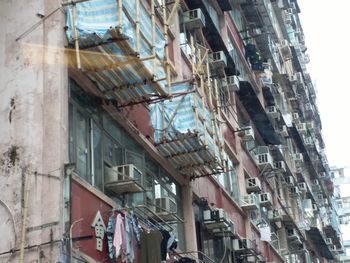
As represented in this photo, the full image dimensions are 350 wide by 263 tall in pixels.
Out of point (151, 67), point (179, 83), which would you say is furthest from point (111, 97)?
point (179, 83)

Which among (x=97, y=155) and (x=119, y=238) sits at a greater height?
(x=97, y=155)

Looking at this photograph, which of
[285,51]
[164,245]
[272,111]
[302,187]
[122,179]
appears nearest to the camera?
[122,179]

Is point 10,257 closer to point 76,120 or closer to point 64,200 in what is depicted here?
point 64,200

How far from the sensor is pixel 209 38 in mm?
22844

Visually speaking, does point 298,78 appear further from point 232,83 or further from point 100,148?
point 100,148

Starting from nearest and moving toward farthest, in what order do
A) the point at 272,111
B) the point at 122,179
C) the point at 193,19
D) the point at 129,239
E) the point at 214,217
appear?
the point at 129,239, the point at 122,179, the point at 214,217, the point at 193,19, the point at 272,111

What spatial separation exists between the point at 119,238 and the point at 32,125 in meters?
2.50

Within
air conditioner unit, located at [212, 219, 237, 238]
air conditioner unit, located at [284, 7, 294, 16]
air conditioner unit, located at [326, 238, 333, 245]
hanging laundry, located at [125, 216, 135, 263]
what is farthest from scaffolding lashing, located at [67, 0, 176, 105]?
air conditioner unit, located at [326, 238, 333, 245]

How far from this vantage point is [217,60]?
75.2 ft

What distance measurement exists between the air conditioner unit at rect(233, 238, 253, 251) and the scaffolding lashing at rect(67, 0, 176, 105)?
9.66m

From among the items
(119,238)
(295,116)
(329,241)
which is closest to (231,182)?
(119,238)

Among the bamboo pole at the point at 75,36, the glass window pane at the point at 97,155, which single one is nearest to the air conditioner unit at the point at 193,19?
the glass window pane at the point at 97,155

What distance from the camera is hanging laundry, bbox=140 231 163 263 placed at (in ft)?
39.9

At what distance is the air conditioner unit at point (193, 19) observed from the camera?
818 inches
